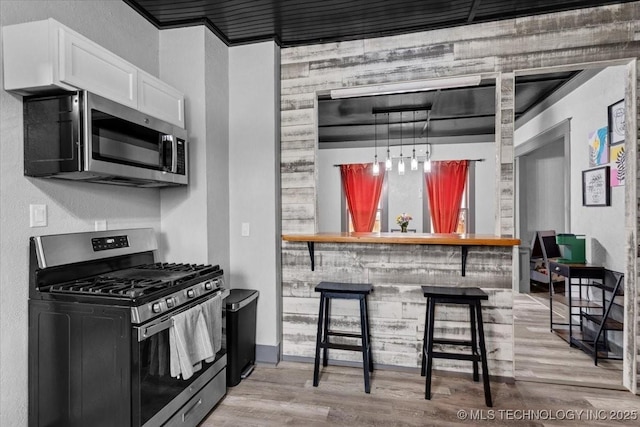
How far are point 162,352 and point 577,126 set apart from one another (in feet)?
14.4

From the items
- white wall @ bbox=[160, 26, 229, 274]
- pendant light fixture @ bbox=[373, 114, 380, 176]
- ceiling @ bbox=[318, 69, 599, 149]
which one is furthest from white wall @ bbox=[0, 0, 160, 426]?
pendant light fixture @ bbox=[373, 114, 380, 176]

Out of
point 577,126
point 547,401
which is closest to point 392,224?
point 577,126

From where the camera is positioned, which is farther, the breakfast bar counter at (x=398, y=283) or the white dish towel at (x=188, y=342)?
the breakfast bar counter at (x=398, y=283)

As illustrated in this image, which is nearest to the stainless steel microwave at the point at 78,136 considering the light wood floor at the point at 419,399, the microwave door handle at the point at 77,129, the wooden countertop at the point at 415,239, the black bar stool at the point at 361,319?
the microwave door handle at the point at 77,129

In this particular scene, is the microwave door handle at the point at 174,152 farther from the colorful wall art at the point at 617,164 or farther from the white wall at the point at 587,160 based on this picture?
the colorful wall art at the point at 617,164

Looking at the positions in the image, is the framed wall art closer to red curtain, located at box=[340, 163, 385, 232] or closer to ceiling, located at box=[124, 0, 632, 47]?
ceiling, located at box=[124, 0, 632, 47]

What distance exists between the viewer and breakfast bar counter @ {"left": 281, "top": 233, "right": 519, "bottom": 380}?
2674 mm

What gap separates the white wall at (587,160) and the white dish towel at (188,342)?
309cm

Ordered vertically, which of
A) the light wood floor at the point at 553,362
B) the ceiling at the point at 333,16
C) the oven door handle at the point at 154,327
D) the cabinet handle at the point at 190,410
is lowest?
the light wood floor at the point at 553,362

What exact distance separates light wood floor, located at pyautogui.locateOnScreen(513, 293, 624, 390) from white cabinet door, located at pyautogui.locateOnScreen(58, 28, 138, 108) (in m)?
3.38

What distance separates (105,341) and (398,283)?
2.04m

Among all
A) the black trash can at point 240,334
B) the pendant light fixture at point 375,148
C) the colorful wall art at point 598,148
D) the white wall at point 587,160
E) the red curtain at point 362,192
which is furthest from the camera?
the red curtain at point 362,192

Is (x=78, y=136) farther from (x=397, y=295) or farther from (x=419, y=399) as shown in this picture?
(x=419, y=399)

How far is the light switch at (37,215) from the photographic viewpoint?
1778 mm
